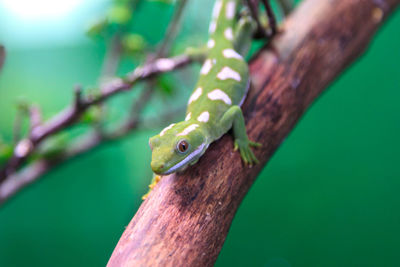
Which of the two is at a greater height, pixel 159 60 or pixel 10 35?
pixel 10 35

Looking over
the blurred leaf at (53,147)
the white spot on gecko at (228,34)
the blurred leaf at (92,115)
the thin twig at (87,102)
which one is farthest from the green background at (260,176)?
the white spot on gecko at (228,34)

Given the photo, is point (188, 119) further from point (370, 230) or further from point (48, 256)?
point (48, 256)

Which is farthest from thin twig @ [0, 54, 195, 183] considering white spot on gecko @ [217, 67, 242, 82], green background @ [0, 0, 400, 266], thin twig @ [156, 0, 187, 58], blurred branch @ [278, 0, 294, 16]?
blurred branch @ [278, 0, 294, 16]

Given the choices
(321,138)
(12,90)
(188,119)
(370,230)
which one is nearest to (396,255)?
(370,230)

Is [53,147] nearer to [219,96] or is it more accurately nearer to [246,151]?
[219,96]

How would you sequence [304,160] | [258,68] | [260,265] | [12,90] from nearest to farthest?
[258,68]
[260,265]
[304,160]
[12,90]
